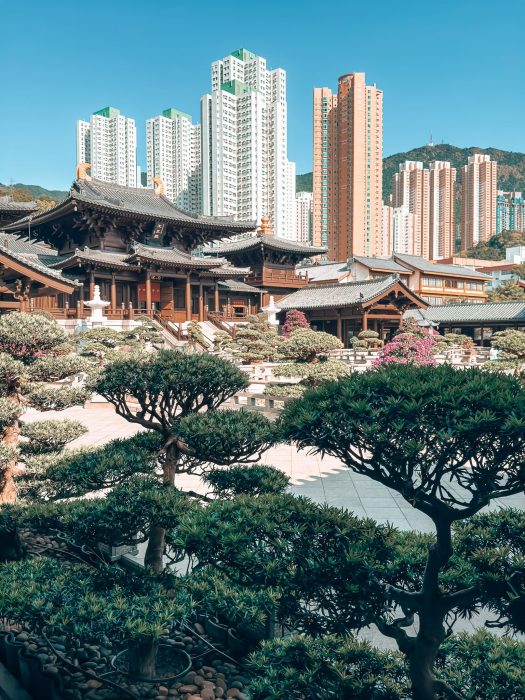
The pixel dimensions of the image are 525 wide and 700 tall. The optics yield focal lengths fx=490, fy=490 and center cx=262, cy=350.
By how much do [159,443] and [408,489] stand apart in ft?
11.8

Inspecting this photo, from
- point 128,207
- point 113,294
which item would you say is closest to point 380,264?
point 128,207

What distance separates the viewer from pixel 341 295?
35.1m

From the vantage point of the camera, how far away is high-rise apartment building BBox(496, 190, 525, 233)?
135m

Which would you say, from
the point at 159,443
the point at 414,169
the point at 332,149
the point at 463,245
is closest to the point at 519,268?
the point at 332,149

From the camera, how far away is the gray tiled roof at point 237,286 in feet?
121

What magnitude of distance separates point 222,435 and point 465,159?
171717 mm

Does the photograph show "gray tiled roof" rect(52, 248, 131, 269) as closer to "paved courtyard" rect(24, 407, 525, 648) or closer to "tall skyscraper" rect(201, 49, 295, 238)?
"paved courtyard" rect(24, 407, 525, 648)

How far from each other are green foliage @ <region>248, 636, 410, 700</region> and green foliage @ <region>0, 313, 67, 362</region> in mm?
4383

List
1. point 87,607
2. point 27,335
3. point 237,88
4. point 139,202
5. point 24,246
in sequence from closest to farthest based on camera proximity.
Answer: point 87,607, point 27,335, point 139,202, point 24,246, point 237,88

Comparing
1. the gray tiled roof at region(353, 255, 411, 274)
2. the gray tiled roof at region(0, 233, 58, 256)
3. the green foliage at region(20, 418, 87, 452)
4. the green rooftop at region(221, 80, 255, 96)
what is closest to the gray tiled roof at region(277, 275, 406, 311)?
the gray tiled roof at region(353, 255, 411, 274)

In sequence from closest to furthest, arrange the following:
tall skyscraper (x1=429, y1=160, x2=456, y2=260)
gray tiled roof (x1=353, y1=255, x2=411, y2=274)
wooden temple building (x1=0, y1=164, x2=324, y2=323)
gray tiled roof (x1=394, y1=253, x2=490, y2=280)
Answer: wooden temple building (x1=0, y1=164, x2=324, y2=323), gray tiled roof (x1=353, y1=255, x2=411, y2=274), gray tiled roof (x1=394, y1=253, x2=490, y2=280), tall skyscraper (x1=429, y1=160, x2=456, y2=260)

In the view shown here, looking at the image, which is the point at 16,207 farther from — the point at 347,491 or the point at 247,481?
the point at 247,481

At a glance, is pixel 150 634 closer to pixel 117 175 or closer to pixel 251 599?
pixel 251 599

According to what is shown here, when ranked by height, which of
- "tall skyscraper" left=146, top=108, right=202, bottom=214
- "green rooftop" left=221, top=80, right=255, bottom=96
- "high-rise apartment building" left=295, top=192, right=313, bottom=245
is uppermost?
"green rooftop" left=221, top=80, right=255, bottom=96
